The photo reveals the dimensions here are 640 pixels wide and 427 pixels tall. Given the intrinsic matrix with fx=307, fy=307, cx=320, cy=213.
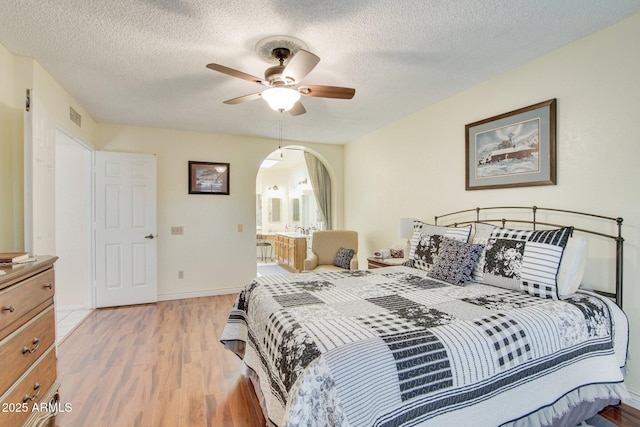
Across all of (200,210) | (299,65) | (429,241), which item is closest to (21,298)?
(299,65)

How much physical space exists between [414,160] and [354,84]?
1359mm

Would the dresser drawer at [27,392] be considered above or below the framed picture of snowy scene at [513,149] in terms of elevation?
below

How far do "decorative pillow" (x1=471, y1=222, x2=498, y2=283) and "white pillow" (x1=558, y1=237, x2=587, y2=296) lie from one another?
52 cm

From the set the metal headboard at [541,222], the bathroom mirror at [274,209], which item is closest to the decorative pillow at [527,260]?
the metal headboard at [541,222]

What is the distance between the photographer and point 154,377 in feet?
7.80

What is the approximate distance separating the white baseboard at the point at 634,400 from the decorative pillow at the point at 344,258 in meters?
2.88

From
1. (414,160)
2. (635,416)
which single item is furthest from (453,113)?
(635,416)

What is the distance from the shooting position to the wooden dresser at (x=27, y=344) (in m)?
1.39

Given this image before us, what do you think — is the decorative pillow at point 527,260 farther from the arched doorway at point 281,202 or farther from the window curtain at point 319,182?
the arched doorway at point 281,202

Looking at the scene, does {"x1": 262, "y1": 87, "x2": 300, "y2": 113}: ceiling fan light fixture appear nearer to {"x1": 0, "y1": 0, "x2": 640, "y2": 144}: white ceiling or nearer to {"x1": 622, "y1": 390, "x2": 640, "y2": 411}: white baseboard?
{"x1": 0, "y1": 0, "x2": 640, "y2": 144}: white ceiling

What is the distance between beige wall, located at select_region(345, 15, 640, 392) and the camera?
6.53 feet

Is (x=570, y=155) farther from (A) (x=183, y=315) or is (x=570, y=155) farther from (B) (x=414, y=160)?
(A) (x=183, y=315)

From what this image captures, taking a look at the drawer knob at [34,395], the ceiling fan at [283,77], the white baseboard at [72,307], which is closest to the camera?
the drawer knob at [34,395]

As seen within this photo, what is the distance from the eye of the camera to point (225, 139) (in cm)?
484
